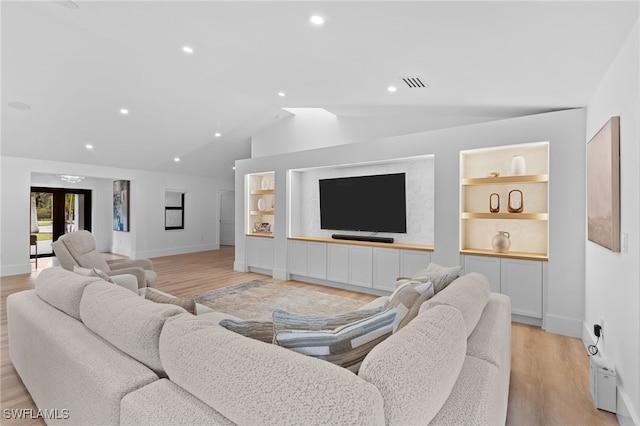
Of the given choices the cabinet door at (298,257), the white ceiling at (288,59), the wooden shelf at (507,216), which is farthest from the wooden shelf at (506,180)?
the cabinet door at (298,257)

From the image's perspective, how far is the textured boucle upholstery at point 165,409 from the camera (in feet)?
3.04

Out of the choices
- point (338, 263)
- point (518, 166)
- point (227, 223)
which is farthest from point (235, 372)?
point (227, 223)

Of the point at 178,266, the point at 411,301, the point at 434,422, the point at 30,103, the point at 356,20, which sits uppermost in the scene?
the point at 30,103

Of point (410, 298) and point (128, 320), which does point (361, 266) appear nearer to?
point (410, 298)

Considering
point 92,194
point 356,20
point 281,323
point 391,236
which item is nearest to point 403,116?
point 391,236

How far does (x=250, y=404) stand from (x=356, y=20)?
7.58 ft

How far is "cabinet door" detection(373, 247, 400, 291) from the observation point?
4.57 metres

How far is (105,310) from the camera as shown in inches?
58.6

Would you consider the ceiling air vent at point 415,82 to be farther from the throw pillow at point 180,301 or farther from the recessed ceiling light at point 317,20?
the throw pillow at point 180,301

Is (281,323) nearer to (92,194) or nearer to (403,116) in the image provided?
(403,116)

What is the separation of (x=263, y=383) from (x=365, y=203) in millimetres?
4498

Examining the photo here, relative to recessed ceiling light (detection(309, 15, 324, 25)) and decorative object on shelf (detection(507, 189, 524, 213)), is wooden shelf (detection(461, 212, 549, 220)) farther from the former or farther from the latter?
recessed ceiling light (detection(309, 15, 324, 25))

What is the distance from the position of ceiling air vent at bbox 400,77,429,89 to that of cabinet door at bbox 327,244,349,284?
263 cm

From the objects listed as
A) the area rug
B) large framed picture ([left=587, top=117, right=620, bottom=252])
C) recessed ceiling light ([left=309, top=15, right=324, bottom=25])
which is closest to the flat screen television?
the area rug
